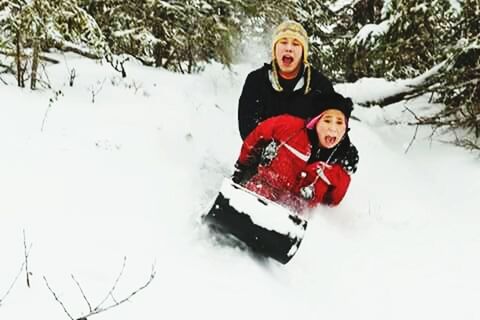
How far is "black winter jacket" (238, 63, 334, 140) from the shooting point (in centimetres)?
535

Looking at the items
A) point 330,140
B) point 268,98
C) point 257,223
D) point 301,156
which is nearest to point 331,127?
point 330,140

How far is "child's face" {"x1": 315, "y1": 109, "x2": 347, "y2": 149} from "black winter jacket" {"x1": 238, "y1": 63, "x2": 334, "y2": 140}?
61 centimetres

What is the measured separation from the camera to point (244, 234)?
3811mm

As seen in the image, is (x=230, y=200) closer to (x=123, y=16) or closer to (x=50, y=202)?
(x=50, y=202)

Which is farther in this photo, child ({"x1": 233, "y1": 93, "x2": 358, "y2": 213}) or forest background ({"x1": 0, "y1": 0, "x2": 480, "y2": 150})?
forest background ({"x1": 0, "y1": 0, "x2": 480, "y2": 150})

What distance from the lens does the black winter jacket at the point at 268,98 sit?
5348 millimetres

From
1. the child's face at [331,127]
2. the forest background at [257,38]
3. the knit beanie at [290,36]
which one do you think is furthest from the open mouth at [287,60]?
the forest background at [257,38]

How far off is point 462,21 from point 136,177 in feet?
13.0

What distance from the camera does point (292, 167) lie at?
473cm

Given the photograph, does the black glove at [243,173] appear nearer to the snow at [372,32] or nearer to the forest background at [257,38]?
the forest background at [257,38]

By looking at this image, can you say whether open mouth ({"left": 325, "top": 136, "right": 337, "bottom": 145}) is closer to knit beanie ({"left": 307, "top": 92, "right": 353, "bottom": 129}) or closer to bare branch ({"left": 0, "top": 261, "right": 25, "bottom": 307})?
knit beanie ({"left": 307, "top": 92, "right": 353, "bottom": 129})

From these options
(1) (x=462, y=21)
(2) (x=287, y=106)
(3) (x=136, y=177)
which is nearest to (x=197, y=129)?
(2) (x=287, y=106)

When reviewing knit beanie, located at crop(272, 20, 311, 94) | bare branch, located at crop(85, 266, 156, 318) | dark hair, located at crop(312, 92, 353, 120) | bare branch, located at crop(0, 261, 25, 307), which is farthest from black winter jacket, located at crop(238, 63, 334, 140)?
bare branch, located at crop(0, 261, 25, 307)

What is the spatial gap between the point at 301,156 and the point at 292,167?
119 mm
